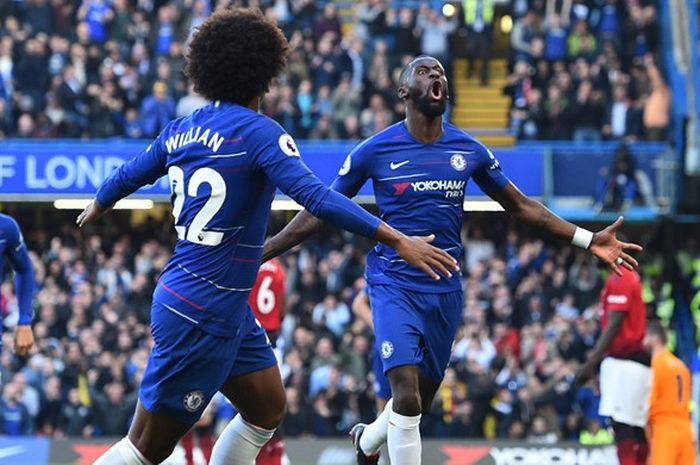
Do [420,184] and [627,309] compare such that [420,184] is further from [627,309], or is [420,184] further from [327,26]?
[327,26]

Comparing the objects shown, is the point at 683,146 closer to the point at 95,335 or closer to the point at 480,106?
the point at 480,106

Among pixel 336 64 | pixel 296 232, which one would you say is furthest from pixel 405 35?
pixel 296 232

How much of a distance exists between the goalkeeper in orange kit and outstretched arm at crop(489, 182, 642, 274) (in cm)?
403

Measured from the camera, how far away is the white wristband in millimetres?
8789

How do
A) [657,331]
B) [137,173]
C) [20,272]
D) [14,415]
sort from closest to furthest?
[137,173]
[20,272]
[657,331]
[14,415]

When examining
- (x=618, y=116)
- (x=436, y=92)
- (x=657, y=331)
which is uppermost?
(x=436, y=92)

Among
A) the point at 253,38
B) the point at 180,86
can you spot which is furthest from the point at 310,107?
the point at 253,38

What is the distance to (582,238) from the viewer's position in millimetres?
8891

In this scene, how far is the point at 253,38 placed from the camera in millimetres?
7465

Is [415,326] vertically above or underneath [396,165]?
underneath

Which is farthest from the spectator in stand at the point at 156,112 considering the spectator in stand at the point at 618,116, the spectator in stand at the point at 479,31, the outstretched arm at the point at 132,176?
the outstretched arm at the point at 132,176

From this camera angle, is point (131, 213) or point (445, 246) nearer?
point (445, 246)

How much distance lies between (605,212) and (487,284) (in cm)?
255

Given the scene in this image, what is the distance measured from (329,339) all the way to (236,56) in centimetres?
1287
